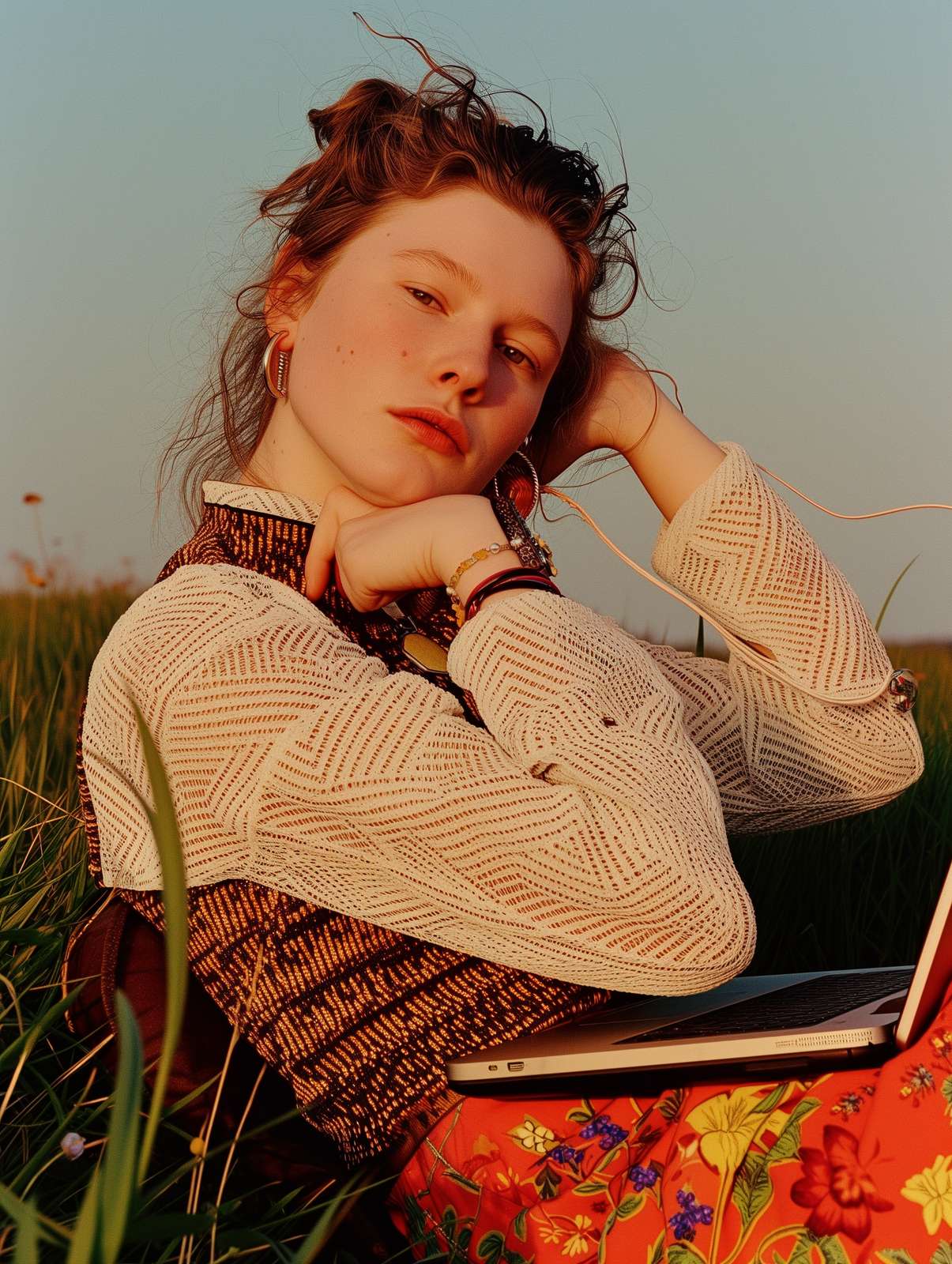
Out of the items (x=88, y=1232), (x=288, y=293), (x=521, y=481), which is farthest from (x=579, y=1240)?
(x=288, y=293)

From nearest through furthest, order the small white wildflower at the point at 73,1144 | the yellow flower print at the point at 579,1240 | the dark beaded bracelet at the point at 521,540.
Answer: the small white wildflower at the point at 73,1144 < the yellow flower print at the point at 579,1240 < the dark beaded bracelet at the point at 521,540

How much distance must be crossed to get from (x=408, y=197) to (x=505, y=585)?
62cm

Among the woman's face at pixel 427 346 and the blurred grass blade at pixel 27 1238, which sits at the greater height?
the woman's face at pixel 427 346

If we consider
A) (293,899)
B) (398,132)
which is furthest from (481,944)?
(398,132)

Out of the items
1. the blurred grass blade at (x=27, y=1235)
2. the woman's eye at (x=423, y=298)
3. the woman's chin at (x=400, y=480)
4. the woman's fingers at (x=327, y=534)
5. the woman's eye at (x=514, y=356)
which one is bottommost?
the blurred grass blade at (x=27, y=1235)

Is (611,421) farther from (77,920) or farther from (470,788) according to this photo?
(77,920)

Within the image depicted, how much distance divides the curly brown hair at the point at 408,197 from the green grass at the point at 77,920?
69 cm

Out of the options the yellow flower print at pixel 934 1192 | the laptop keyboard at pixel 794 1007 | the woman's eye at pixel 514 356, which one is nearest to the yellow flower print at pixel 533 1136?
the laptop keyboard at pixel 794 1007

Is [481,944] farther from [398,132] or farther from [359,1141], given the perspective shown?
[398,132]

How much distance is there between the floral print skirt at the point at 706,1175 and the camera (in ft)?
3.03

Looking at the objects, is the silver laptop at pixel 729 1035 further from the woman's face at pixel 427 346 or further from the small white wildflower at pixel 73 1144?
the woman's face at pixel 427 346

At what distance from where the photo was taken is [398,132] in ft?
5.29

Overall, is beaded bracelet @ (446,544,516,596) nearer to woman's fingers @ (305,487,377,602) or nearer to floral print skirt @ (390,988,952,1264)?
woman's fingers @ (305,487,377,602)

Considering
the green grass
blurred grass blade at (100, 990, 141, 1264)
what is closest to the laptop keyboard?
the green grass
